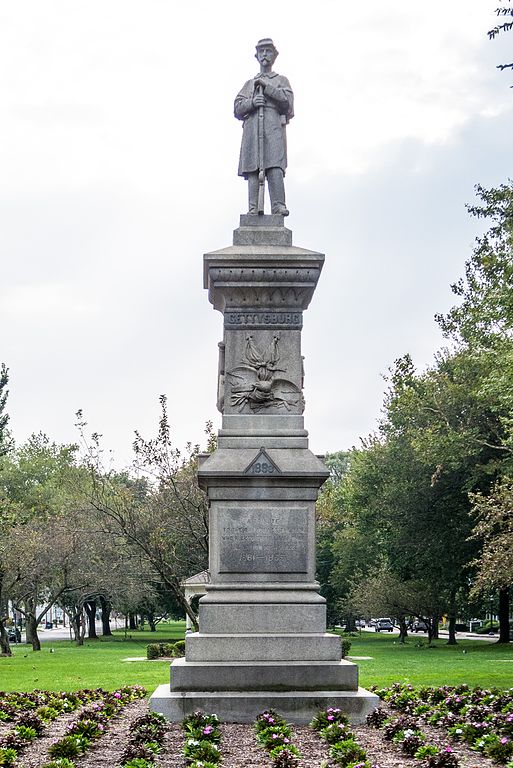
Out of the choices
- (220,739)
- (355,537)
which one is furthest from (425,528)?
(220,739)

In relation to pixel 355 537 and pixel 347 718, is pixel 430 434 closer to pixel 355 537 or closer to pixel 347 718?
pixel 355 537

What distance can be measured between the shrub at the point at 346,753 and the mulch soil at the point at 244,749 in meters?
0.10

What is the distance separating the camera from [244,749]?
9.05 meters

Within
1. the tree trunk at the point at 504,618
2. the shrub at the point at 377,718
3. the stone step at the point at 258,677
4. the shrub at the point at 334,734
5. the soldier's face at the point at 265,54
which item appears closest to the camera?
the shrub at the point at 334,734

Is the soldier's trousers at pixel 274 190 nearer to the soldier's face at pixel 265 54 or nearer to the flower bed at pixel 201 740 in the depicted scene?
the soldier's face at pixel 265 54

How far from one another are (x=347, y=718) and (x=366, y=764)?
2893 millimetres

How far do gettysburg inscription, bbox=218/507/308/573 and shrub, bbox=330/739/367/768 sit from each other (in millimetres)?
3509

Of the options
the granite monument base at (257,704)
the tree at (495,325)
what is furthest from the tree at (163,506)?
the granite monument base at (257,704)

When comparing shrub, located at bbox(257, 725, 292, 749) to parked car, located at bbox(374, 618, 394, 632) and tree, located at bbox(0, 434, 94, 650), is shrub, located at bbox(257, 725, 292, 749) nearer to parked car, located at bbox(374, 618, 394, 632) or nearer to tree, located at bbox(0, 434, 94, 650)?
tree, located at bbox(0, 434, 94, 650)

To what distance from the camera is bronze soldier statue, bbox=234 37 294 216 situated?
44.7 ft

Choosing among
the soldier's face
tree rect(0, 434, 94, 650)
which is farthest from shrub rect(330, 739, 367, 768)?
tree rect(0, 434, 94, 650)

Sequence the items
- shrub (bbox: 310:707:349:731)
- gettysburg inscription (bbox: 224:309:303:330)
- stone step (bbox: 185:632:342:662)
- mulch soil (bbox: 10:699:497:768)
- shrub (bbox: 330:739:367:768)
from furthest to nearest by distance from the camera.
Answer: gettysburg inscription (bbox: 224:309:303:330) < stone step (bbox: 185:632:342:662) < shrub (bbox: 310:707:349:731) < mulch soil (bbox: 10:699:497:768) < shrub (bbox: 330:739:367:768)

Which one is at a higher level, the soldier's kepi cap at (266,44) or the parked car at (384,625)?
the soldier's kepi cap at (266,44)

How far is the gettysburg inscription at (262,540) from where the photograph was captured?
39.2ft
